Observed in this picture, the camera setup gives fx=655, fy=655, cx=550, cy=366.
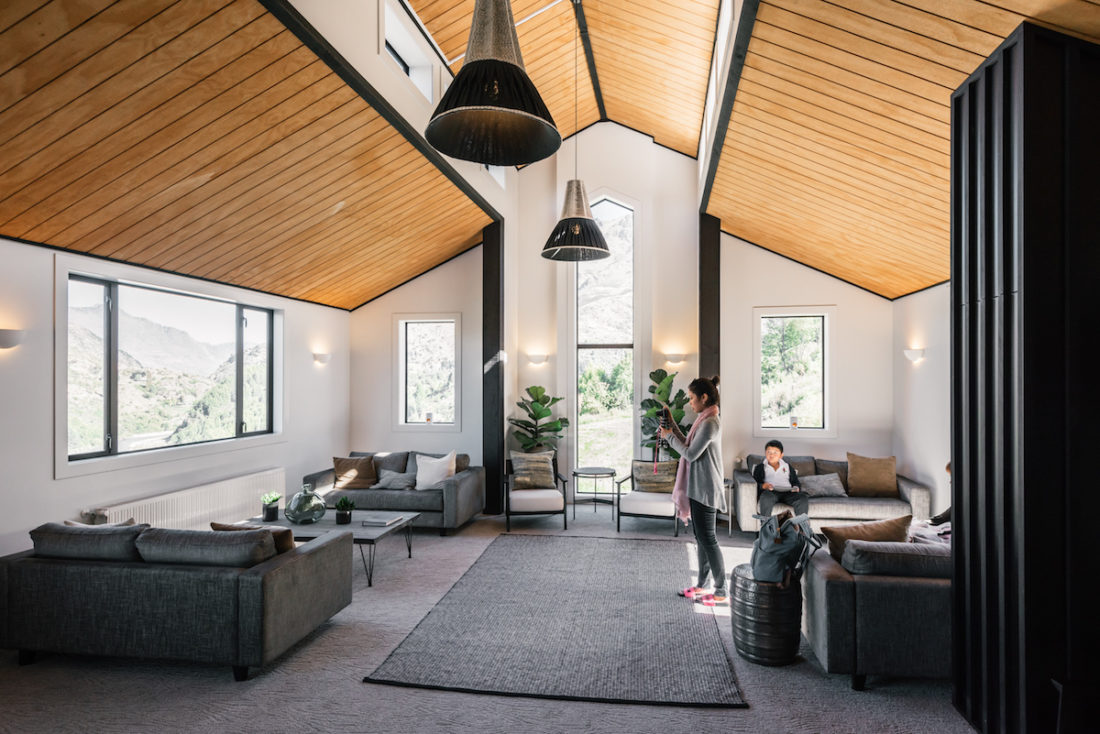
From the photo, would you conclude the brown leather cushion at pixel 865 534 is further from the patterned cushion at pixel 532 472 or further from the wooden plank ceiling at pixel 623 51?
the patterned cushion at pixel 532 472

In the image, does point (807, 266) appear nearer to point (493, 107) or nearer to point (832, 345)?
point (832, 345)

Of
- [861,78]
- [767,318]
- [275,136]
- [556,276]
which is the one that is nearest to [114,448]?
Answer: [275,136]

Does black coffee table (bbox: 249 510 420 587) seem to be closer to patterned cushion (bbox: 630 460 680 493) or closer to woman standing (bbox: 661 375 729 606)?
woman standing (bbox: 661 375 729 606)

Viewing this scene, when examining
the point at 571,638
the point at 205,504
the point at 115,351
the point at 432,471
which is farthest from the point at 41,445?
the point at 571,638

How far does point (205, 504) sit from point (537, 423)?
3.69 meters

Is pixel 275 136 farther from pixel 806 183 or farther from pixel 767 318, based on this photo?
pixel 767 318

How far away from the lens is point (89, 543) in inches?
141

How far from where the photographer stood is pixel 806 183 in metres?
5.39

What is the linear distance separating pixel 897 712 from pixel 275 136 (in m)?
4.79

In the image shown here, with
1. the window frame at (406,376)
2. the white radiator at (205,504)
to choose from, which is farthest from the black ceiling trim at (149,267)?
the white radiator at (205,504)

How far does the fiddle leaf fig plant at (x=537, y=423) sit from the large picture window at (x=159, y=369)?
2837 mm

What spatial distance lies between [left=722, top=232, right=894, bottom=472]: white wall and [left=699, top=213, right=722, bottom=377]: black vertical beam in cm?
37

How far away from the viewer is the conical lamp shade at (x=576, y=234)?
15.9 ft

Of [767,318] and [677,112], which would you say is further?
[767,318]
